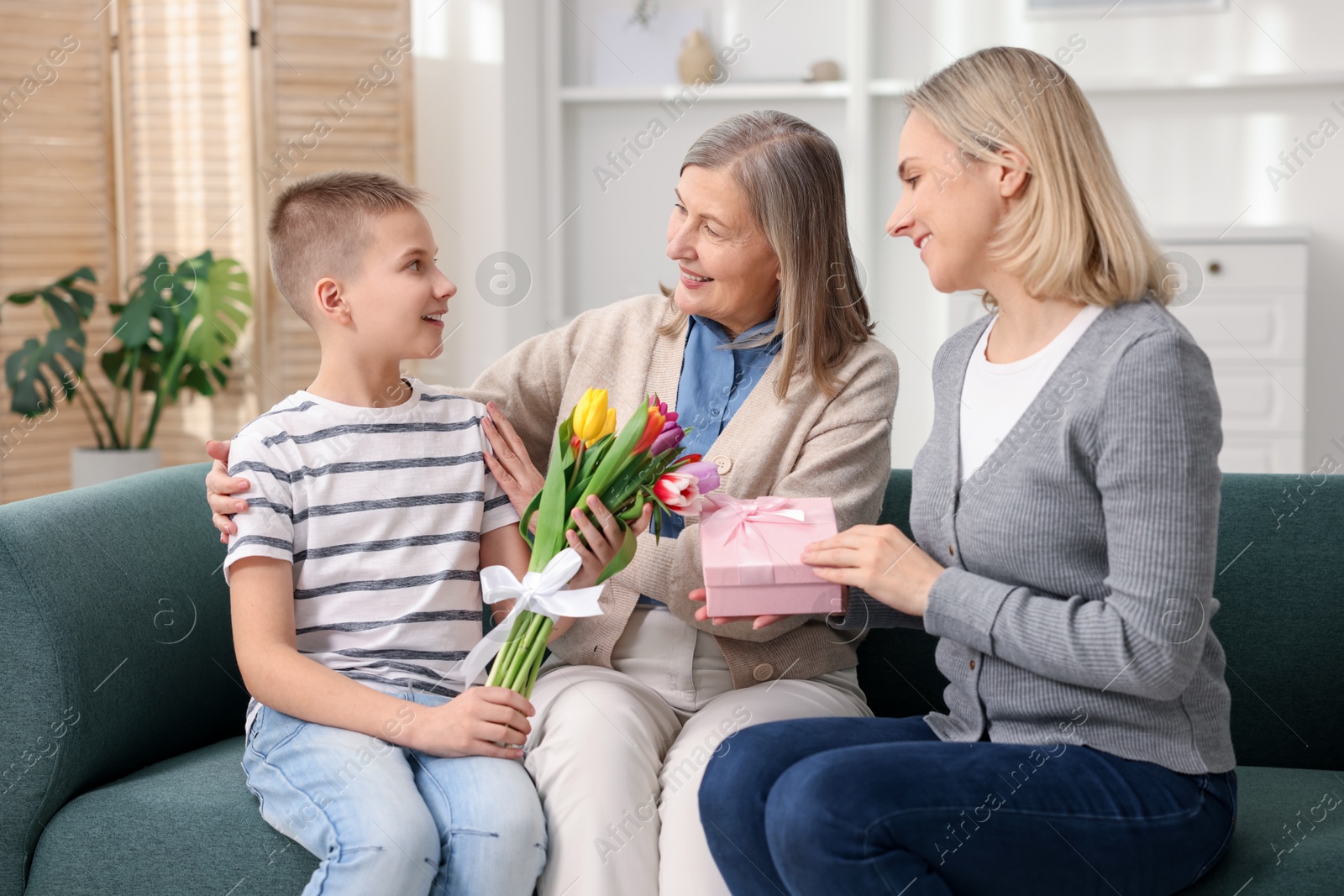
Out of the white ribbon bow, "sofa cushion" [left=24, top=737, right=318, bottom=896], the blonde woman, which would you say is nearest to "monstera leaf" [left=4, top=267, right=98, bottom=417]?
"sofa cushion" [left=24, top=737, right=318, bottom=896]

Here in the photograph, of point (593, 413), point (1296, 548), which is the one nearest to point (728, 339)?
point (593, 413)

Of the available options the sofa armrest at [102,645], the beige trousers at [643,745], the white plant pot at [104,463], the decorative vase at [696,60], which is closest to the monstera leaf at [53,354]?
the white plant pot at [104,463]

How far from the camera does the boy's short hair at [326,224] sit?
1.57 meters

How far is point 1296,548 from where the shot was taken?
1734mm

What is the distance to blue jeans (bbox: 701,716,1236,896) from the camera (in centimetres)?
118

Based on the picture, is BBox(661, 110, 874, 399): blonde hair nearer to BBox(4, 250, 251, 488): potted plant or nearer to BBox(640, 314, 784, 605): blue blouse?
BBox(640, 314, 784, 605): blue blouse

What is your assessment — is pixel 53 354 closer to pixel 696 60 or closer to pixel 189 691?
pixel 696 60

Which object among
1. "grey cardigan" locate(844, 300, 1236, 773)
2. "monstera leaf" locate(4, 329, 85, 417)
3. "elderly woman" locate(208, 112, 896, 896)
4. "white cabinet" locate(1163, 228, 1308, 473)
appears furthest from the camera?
"monstera leaf" locate(4, 329, 85, 417)

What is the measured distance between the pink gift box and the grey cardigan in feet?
0.49

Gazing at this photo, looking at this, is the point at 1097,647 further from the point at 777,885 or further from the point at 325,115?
the point at 325,115

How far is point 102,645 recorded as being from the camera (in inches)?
60.1

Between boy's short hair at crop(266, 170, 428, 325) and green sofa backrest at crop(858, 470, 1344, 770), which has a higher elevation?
boy's short hair at crop(266, 170, 428, 325)

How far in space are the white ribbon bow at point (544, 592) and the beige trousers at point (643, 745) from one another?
6.2 inches

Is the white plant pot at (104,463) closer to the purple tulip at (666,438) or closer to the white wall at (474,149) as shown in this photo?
the white wall at (474,149)
